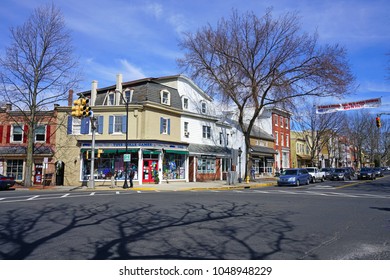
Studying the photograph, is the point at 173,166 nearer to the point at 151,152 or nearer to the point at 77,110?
the point at 151,152

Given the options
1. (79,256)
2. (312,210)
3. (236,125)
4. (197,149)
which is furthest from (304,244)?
(236,125)

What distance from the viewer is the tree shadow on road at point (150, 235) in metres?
5.95

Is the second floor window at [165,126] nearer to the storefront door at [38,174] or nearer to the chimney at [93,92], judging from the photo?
the chimney at [93,92]

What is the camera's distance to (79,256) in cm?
572

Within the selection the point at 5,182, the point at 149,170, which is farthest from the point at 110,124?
the point at 5,182

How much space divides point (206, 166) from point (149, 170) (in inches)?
332

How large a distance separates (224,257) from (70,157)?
2767 centimetres

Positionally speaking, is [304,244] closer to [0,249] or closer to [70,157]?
[0,249]

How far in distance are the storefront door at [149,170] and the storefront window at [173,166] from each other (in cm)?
141

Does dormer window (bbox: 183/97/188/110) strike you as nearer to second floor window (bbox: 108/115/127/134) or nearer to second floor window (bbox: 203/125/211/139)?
second floor window (bbox: 203/125/211/139)

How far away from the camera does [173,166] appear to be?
31.8 m

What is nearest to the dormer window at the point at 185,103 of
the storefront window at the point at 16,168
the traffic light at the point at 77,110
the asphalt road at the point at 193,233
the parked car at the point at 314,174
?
the parked car at the point at 314,174

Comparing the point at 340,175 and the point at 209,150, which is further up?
the point at 209,150

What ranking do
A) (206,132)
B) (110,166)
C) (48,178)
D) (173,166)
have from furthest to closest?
(206,132), (173,166), (48,178), (110,166)
